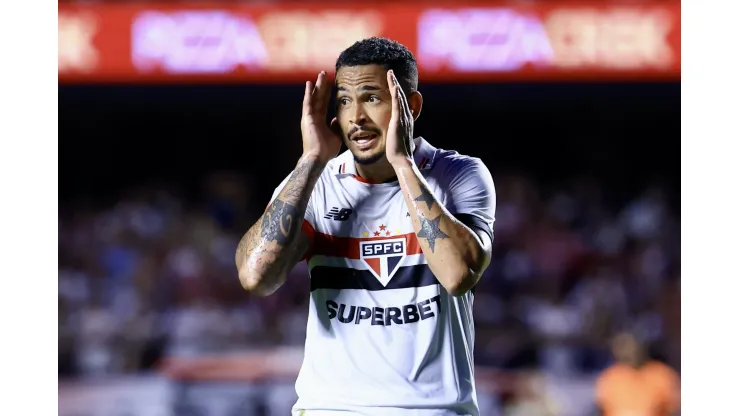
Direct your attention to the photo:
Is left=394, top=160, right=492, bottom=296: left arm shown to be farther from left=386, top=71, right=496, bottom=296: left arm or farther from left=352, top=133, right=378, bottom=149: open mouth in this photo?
left=352, top=133, right=378, bottom=149: open mouth

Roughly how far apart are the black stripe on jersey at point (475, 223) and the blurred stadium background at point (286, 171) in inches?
192

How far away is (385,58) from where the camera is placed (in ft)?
11.2

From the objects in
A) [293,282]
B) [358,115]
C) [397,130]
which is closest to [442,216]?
[397,130]

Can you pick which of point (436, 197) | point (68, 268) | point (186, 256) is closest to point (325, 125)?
point (436, 197)

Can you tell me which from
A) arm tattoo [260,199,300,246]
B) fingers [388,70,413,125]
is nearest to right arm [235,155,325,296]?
arm tattoo [260,199,300,246]

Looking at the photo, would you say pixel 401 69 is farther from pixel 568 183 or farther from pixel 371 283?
pixel 568 183

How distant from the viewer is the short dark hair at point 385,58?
11.2 feet

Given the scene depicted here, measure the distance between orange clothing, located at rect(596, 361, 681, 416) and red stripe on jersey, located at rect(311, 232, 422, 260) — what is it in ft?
17.1

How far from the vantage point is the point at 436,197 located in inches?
131

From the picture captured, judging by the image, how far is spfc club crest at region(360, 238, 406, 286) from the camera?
3.35 metres

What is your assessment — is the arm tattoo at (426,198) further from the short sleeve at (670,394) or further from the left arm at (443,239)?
the short sleeve at (670,394)

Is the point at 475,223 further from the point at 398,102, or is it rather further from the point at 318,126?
the point at 318,126

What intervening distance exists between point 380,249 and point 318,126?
1.57 feet

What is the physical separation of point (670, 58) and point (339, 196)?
7.10 m
